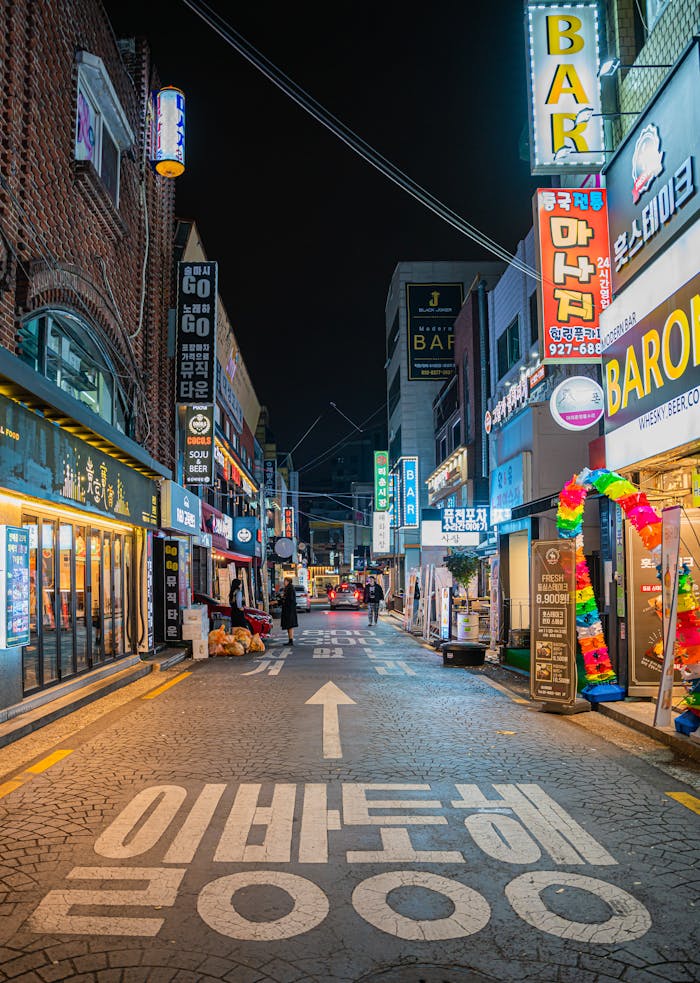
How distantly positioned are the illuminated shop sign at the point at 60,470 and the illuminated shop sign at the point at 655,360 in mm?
7699

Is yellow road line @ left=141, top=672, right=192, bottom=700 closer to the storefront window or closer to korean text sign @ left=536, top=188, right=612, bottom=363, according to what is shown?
the storefront window

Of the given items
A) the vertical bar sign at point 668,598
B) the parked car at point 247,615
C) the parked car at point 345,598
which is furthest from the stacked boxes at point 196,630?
the parked car at point 345,598

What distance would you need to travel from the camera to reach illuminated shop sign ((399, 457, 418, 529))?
4975 centimetres

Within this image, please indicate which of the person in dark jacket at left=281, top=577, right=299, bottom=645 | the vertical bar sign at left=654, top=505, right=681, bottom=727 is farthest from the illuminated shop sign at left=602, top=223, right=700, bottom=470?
the person in dark jacket at left=281, top=577, right=299, bottom=645

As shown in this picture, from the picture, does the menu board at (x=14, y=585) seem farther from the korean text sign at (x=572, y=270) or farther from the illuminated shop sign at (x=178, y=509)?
the illuminated shop sign at (x=178, y=509)

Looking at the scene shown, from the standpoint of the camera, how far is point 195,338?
22312 millimetres

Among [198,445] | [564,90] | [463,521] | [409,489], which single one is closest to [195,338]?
[198,445]

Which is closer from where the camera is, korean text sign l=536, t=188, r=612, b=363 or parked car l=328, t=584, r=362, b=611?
korean text sign l=536, t=188, r=612, b=363

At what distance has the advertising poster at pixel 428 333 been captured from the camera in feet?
169

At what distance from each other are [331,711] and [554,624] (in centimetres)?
322

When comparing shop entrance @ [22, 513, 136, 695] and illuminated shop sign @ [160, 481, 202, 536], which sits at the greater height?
illuminated shop sign @ [160, 481, 202, 536]

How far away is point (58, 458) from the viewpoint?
11352 mm

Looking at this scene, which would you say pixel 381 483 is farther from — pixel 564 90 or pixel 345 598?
pixel 564 90

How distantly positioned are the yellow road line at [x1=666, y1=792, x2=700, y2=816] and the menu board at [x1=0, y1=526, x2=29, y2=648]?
7273 mm
